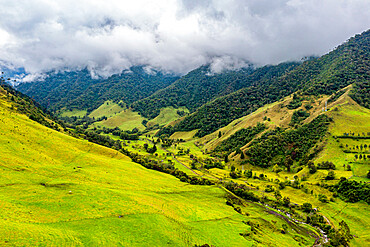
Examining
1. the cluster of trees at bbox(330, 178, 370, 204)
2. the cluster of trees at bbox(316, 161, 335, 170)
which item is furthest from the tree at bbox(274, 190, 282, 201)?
the cluster of trees at bbox(316, 161, 335, 170)

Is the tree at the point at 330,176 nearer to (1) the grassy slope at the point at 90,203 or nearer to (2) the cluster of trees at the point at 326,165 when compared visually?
(2) the cluster of trees at the point at 326,165

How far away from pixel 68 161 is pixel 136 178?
119ft

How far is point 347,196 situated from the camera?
12875 cm

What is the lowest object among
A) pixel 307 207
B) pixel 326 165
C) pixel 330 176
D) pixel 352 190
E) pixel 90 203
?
pixel 307 207

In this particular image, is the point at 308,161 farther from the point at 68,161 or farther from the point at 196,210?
the point at 68,161

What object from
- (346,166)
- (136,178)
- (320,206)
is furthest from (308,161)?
(136,178)

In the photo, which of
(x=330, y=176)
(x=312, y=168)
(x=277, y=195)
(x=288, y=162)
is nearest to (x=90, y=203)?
(x=277, y=195)

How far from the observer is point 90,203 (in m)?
66.9

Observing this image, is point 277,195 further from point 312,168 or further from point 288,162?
point 288,162

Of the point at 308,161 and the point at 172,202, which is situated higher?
the point at 308,161

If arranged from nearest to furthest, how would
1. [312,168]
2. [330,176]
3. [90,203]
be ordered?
[90,203]
[330,176]
[312,168]

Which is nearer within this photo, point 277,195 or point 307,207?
point 307,207

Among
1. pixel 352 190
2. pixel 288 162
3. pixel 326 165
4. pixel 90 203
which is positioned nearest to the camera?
pixel 90 203

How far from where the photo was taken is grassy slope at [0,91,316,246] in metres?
51.2
